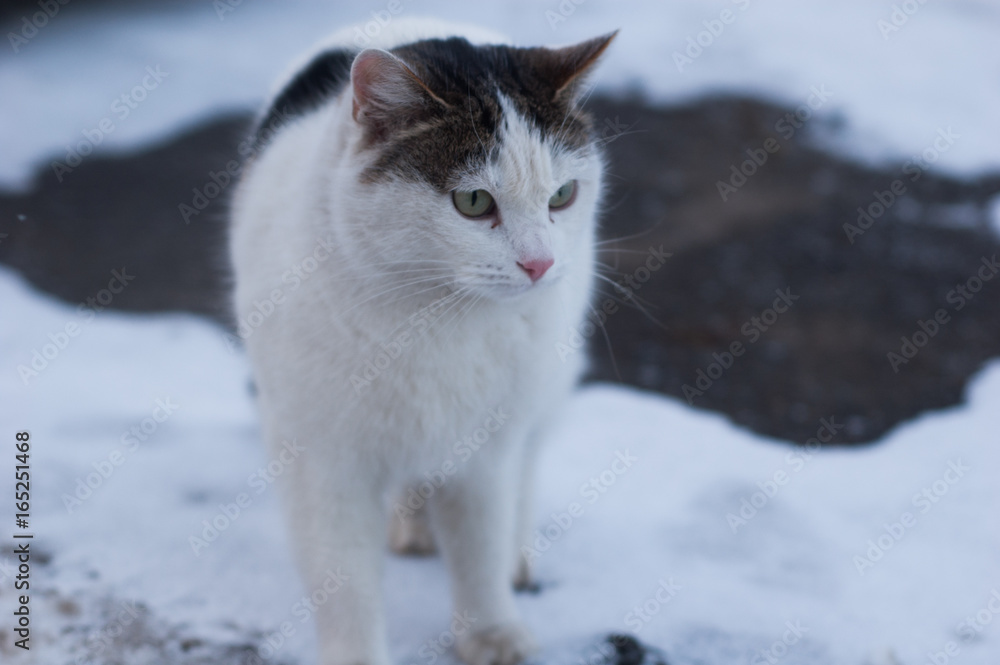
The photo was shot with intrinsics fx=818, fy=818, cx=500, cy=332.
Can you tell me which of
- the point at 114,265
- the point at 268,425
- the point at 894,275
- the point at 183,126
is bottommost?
the point at 268,425

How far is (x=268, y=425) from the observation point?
2.09 m

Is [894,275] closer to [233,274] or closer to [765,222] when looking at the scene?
[765,222]

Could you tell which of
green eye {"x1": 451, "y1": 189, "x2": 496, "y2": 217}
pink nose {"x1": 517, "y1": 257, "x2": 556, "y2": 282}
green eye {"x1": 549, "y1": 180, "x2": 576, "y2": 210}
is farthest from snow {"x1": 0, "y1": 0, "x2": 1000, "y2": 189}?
pink nose {"x1": 517, "y1": 257, "x2": 556, "y2": 282}

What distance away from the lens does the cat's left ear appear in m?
1.91

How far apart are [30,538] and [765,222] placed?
4189mm

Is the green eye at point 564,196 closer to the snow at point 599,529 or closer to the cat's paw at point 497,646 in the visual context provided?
the snow at point 599,529

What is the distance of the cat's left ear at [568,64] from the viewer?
6.25 feet

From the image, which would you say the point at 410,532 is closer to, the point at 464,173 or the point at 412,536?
the point at 412,536

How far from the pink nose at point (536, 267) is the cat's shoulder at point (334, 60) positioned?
35.3 inches

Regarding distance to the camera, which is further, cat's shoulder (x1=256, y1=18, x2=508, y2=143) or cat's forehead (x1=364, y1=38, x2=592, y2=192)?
cat's shoulder (x1=256, y1=18, x2=508, y2=143)

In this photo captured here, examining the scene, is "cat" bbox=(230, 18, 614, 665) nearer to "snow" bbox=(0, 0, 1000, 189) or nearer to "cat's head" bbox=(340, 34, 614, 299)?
"cat's head" bbox=(340, 34, 614, 299)

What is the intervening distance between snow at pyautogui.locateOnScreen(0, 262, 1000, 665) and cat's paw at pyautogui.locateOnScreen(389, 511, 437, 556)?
41 mm

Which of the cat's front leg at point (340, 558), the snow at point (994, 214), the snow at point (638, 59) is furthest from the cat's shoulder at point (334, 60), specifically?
the snow at point (994, 214)

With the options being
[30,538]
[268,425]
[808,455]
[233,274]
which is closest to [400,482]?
[268,425]
